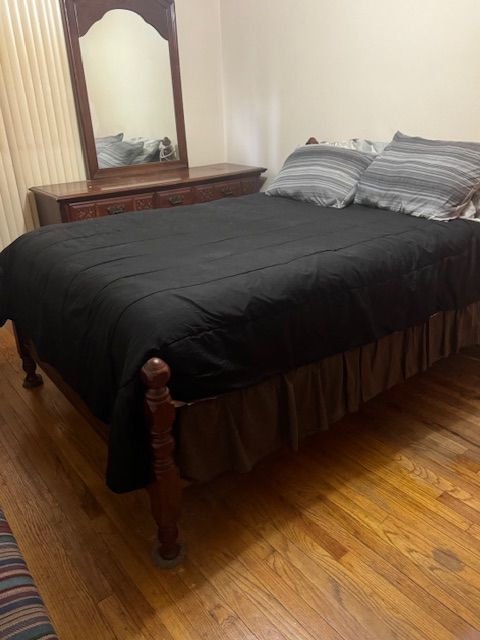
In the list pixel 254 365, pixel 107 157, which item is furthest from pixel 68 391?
pixel 107 157

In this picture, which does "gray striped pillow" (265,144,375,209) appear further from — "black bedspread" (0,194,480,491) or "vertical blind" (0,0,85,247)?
"vertical blind" (0,0,85,247)

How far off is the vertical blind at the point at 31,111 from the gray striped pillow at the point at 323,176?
4.71 ft

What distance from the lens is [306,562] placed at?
1443mm

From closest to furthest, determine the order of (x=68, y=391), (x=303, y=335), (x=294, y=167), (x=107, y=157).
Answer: (x=303, y=335), (x=68, y=391), (x=294, y=167), (x=107, y=157)

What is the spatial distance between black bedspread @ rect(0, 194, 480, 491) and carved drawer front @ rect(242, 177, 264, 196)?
1.35m

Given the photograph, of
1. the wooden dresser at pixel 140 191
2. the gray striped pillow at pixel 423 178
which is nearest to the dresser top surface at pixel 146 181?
the wooden dresser at pixel 140 191

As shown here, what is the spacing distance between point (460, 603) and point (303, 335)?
2.71 ft

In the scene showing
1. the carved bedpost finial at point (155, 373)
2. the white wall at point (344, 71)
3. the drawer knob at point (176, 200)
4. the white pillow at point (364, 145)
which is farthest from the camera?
the drawer knob at point (176, 200)

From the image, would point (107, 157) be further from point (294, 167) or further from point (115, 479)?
point (115, 479)

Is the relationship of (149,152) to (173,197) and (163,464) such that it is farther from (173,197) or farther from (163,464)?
(163,464)

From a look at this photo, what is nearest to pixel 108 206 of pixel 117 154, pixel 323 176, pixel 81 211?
pixel 81 211

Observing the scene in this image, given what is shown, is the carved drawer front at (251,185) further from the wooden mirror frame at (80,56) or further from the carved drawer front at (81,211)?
the carved drawer front at (81,211)

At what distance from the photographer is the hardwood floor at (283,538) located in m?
1.29

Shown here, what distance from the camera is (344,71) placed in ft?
9.62
